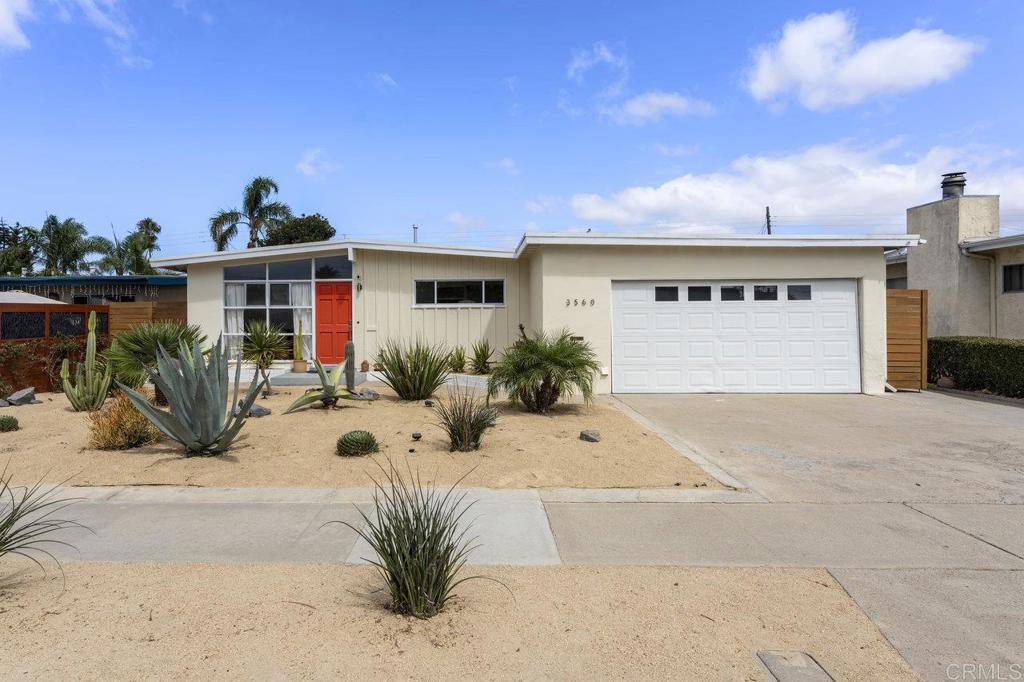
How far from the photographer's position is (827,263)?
13297 mm

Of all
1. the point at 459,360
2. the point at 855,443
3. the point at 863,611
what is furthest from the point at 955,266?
the point at 863,611

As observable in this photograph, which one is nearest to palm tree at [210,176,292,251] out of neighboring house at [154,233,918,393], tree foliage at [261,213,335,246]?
tree foliage at [261,213,335,246]

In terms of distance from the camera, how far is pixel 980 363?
1338 centimetres

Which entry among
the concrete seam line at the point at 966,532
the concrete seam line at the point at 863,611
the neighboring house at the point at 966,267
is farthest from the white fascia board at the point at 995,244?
the concrete seam line at the point at 863,611

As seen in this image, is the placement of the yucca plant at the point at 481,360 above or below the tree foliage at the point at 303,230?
below

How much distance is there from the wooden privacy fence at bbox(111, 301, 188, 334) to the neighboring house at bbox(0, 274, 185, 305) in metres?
8.06

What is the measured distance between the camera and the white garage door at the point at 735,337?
13.2 metres

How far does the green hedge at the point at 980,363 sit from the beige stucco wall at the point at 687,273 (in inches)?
85.0

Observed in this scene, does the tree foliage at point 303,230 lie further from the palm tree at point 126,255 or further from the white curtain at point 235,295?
the white curtain at point 235,295

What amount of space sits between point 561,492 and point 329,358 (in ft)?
38.8

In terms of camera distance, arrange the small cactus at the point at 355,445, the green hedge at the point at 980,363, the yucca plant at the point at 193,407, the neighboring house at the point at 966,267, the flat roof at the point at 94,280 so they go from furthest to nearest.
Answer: the flat roof at the point at 94,280
the neighboring house at the point at 966,267
the green hedge at the point at 980,363
the small cactus at the point at 355,445
the yucca plant at the point at 193,407

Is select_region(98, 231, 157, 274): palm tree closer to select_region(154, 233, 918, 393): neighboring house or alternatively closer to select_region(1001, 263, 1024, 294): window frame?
select_region(154, 233, 918, 393): neighboring house

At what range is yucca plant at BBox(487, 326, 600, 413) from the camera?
31.0ft

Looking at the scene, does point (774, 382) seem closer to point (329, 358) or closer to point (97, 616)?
point (329, 358)
